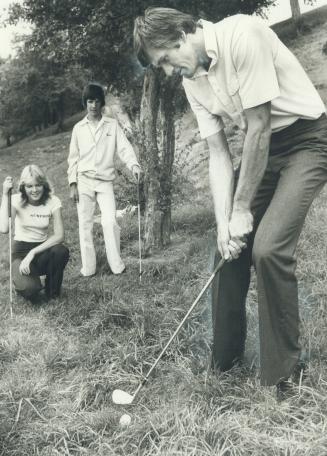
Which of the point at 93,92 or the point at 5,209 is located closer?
the point at 5,209

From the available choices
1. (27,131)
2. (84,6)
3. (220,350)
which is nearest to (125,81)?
(84,6)

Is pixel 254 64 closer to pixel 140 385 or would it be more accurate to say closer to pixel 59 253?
pixel 140 385

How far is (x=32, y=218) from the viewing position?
5566mm

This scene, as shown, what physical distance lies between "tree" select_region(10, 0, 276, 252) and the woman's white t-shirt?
161cm

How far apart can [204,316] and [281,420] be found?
1579mm

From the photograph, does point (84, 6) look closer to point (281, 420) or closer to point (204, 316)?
point (204, 316)

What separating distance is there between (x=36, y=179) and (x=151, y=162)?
70.4 inches

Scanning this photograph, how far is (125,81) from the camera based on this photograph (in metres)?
10.6

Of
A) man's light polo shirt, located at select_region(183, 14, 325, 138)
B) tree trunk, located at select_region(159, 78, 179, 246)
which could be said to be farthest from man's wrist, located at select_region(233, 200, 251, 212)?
tree trunk, located at select_region(159, 78, 179, 246)

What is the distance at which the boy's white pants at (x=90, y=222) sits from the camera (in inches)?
240

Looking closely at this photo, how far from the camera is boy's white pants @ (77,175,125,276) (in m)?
6.10

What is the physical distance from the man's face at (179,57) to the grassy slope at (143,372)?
5.56 ft

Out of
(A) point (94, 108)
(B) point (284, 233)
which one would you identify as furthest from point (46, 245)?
(B) point (284, 233)

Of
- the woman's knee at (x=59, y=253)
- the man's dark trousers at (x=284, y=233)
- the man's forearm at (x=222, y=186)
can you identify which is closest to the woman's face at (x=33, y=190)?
the woman's knee at (x=59, y=253)
